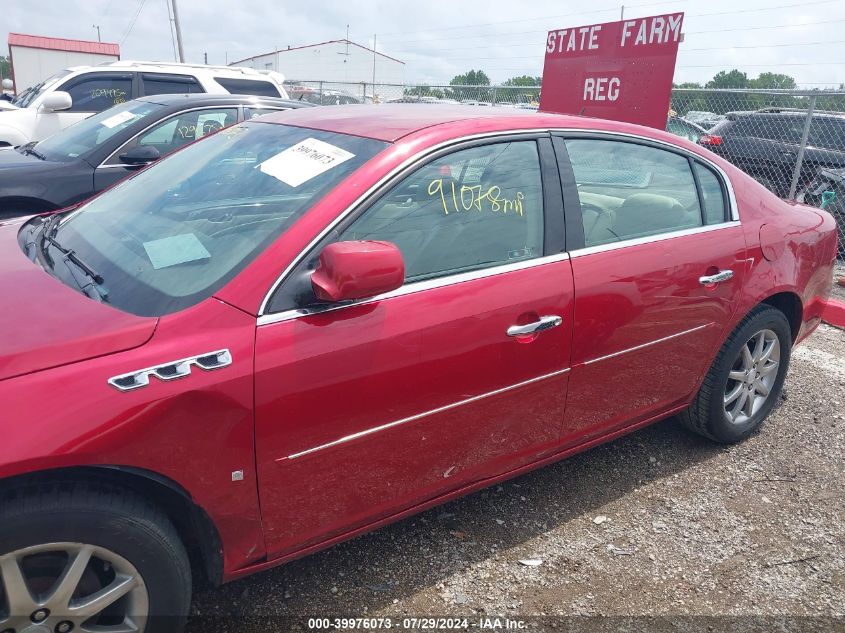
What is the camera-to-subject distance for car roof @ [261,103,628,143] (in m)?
2.44

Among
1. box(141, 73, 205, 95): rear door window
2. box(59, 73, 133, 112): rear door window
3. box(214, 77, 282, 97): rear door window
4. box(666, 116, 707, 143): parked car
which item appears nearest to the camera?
box(59, 73, 133, 112): rear door window

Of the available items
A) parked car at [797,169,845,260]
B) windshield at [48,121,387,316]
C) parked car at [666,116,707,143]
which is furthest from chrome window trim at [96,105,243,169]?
parked car at [666,116,707,143]

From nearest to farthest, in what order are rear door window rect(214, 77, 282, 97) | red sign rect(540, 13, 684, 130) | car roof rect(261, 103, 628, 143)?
1. car roof rect(261, 103, 628, 143)
2. red sign rect(540, 13, 684, 130)
3. rear door window rect(214, 77, 282, 97)

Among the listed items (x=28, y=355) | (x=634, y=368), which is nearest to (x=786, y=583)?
(x=634, y=368)

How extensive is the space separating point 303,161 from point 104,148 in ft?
12.1

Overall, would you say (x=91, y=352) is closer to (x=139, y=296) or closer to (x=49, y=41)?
(x=139, y=296)

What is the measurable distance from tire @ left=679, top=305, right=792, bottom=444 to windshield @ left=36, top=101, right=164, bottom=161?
15.7 feet

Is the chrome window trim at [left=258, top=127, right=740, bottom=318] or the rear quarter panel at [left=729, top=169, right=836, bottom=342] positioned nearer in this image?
the chrome window trim at [left=258, top=127, right=740, bottom=318]

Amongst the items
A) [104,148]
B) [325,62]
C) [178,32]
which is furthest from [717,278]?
[325,62]

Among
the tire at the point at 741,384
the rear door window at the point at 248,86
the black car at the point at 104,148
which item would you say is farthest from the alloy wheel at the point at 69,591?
the rear door window at the point at 248,86

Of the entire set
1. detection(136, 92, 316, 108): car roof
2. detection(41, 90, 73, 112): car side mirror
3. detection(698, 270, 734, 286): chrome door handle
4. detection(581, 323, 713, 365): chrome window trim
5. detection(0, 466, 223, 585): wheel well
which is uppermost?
detection(136, 92, 316, 108): car roof

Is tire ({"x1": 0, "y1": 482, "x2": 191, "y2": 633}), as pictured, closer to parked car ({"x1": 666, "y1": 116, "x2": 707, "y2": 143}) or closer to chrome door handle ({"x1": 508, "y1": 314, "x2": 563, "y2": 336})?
chrome door handle ({"x1": 508, "y1": 314, "x2": 563, "y2": 336})

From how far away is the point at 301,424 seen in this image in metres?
1.96

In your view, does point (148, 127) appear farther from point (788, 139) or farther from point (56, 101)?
point (788, 139)
